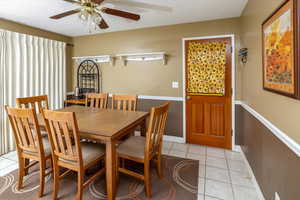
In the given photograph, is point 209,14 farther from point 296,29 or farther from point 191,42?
point 296,29

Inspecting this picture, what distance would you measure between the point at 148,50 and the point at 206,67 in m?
1.25

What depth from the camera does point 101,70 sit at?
4004 millimetres

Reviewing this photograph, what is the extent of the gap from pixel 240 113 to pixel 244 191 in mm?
1427

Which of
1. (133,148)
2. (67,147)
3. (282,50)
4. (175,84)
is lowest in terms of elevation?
(133,148)

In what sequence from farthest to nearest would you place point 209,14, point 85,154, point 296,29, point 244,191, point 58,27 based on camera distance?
point 58,27
point 209,14
point 244,191
point 85,154
point 296,29

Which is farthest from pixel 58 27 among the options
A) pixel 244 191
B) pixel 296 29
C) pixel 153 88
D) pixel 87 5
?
pixel 244 191

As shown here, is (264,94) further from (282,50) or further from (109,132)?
(109,132)

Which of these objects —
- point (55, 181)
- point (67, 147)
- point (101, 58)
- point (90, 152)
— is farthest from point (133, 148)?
point (101, 58)

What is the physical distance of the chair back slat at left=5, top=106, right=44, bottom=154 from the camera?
1.68 metres

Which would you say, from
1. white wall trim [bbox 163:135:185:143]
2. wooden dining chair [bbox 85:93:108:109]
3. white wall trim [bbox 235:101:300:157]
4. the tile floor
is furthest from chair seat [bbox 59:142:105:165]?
white wall trim [bbox 163:135:185:143]

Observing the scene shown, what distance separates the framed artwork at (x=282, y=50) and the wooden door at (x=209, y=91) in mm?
1434

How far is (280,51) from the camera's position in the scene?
1.27 meters

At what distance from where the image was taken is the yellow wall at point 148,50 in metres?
3.15

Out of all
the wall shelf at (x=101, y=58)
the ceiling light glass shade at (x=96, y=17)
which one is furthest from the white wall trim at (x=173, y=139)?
the ceiling light glass shade at (x=96, y=17)
